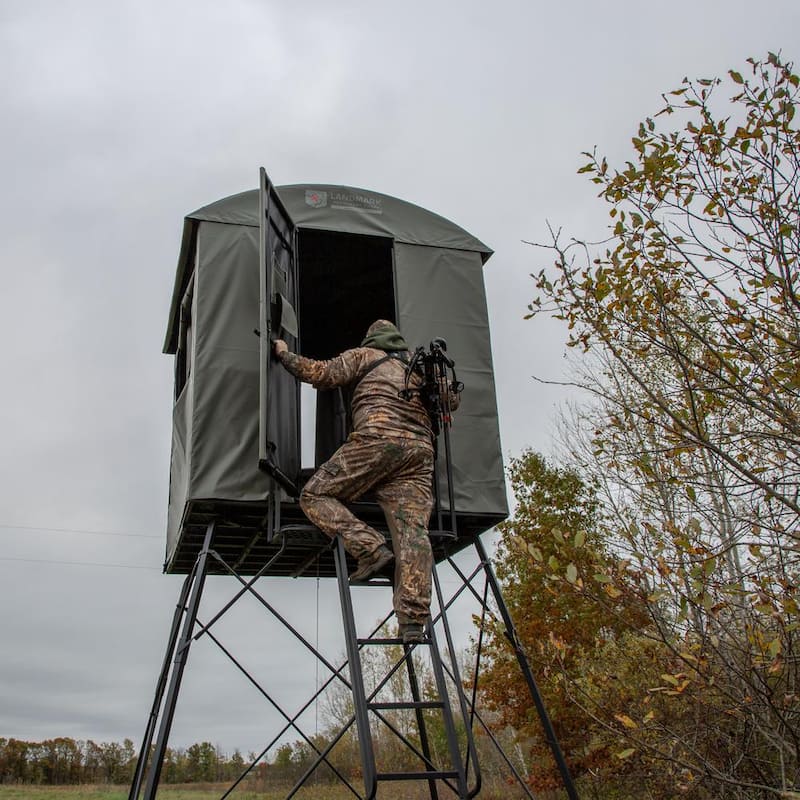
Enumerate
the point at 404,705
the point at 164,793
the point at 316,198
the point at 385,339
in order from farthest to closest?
the point at 164,793, the point at 316,198, the point at 385,339, the point at 404,705

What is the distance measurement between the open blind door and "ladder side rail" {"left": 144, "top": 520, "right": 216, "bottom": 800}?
0.79 m

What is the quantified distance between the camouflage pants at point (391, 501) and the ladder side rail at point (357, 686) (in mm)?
211

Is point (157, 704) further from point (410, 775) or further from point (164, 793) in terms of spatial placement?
point (164, 793)

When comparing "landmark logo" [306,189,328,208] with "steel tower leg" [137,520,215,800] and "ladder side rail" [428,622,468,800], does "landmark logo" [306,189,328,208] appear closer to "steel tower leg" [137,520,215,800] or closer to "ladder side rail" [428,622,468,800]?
"steel tower leg" [137,520,215,800]

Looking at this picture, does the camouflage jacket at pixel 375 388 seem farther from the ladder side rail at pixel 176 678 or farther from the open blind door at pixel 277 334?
the ladder side rail at pixel 176 678

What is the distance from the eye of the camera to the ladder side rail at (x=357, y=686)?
3809mm

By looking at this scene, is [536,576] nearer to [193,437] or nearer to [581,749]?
[581,749]

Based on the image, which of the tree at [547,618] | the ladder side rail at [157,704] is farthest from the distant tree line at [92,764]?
the ladder side rail at [157,704]

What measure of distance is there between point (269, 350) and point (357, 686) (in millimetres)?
2190

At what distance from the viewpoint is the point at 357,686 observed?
4.08 meters

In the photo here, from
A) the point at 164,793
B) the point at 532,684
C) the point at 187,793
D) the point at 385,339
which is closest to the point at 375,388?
the point at 385,339

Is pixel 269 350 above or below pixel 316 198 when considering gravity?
below

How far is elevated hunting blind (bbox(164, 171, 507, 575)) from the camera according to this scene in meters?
5.44

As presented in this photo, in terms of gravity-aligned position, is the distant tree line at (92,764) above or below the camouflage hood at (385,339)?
below
